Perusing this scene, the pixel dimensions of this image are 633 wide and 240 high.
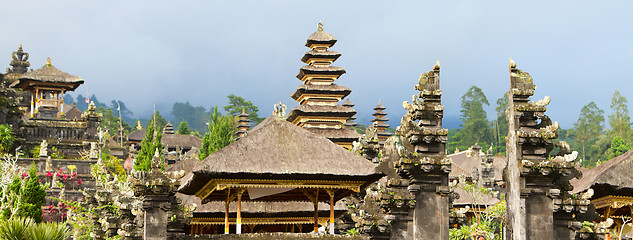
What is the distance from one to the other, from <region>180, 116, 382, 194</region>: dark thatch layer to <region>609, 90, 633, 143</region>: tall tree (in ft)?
235

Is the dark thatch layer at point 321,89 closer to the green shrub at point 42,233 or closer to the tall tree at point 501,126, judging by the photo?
the green shrub at point 42,233

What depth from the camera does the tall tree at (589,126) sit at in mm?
105125

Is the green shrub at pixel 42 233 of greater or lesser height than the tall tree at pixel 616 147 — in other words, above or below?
below

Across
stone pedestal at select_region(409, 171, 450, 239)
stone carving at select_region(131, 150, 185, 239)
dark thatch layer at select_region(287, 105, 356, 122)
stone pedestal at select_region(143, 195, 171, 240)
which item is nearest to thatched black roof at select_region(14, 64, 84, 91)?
dark thatch layer at select_region(287, 105, 356, 122)

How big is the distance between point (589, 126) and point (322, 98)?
231 ft

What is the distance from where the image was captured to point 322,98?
47.0m

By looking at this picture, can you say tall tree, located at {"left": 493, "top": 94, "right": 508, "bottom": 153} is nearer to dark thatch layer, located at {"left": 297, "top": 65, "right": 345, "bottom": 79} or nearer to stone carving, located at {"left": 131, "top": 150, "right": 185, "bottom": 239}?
dark thatch layer, located at {"left": 297, "top": 65, "right": 345, "bottom": 79}

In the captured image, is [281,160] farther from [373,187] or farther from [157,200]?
[157,200]

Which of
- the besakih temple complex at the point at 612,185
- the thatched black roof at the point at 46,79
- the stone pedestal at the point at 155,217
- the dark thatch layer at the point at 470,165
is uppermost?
the thatched black roof at the point at 46,79

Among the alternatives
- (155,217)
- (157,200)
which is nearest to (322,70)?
(157,200)

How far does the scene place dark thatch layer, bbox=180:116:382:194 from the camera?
2048cm

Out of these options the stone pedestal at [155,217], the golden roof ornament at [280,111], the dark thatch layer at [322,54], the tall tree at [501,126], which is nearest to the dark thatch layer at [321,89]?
the dark thatch layer at [322,54]

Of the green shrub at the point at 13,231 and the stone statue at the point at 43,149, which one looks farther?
the stone statue at the point at 43,149

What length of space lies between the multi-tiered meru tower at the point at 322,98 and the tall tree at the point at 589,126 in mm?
64274
